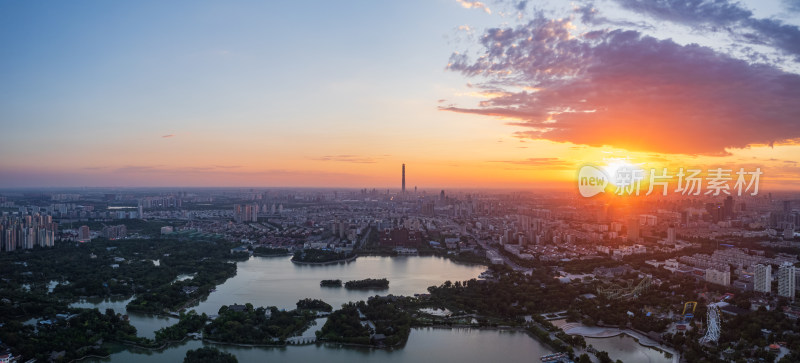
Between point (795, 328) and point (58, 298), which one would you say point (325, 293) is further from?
point (795, 328)

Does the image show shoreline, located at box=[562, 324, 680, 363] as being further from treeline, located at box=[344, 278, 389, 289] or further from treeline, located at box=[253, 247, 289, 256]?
treeline, located at box=[253, 247, 289, 256]

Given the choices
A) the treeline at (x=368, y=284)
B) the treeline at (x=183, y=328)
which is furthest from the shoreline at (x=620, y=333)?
the treeline at (x=183, y=328)

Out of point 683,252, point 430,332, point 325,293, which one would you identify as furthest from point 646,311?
point 683,252

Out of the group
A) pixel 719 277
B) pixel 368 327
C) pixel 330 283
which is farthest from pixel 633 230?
pixel 368 327

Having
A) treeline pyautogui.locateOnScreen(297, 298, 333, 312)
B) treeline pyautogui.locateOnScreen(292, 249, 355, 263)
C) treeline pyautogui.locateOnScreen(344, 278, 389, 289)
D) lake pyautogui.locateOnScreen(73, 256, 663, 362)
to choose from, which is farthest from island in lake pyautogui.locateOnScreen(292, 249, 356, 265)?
treeline pyautogui.locateOnScreen(297, 298, 333, 312)

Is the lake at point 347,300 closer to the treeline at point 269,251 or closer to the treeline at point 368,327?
the treeline at point 368,327
